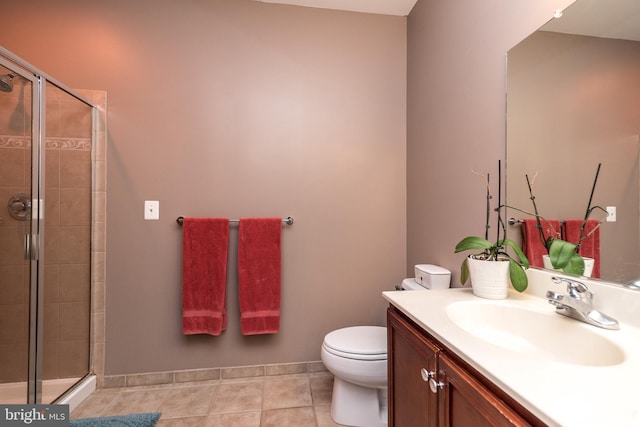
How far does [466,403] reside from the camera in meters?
0.63

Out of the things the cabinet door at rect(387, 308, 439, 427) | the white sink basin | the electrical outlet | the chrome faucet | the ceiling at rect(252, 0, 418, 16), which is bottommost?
the cabinet door at rect(387, 308, 439, 427)

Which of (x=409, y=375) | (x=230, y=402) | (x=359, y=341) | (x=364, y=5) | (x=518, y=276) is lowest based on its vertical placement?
(x=230, y=402)

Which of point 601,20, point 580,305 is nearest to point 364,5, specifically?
point 601,20

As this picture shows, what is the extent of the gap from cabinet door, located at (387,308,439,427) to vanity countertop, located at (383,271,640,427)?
0.08 m

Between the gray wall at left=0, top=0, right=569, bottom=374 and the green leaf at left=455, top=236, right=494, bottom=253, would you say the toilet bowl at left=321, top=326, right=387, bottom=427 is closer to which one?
the gray wall at left=0, top=0, right=569, bottom=374

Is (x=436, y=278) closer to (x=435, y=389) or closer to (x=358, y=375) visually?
(x=358, y=375)

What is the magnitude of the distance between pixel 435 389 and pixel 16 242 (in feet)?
6.38

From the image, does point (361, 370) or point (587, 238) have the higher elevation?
point (587, 238)

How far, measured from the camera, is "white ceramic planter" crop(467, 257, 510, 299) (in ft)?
3.22

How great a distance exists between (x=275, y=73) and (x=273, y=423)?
206cm

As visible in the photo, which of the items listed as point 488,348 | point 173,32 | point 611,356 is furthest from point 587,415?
point 173,32

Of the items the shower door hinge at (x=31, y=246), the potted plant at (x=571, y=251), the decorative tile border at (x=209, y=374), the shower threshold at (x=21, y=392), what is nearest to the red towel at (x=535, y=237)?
the potted plant at (x=571, y=251)

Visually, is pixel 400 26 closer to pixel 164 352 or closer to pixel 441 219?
pixel 441 219

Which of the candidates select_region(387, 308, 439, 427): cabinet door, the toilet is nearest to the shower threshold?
the toilet
